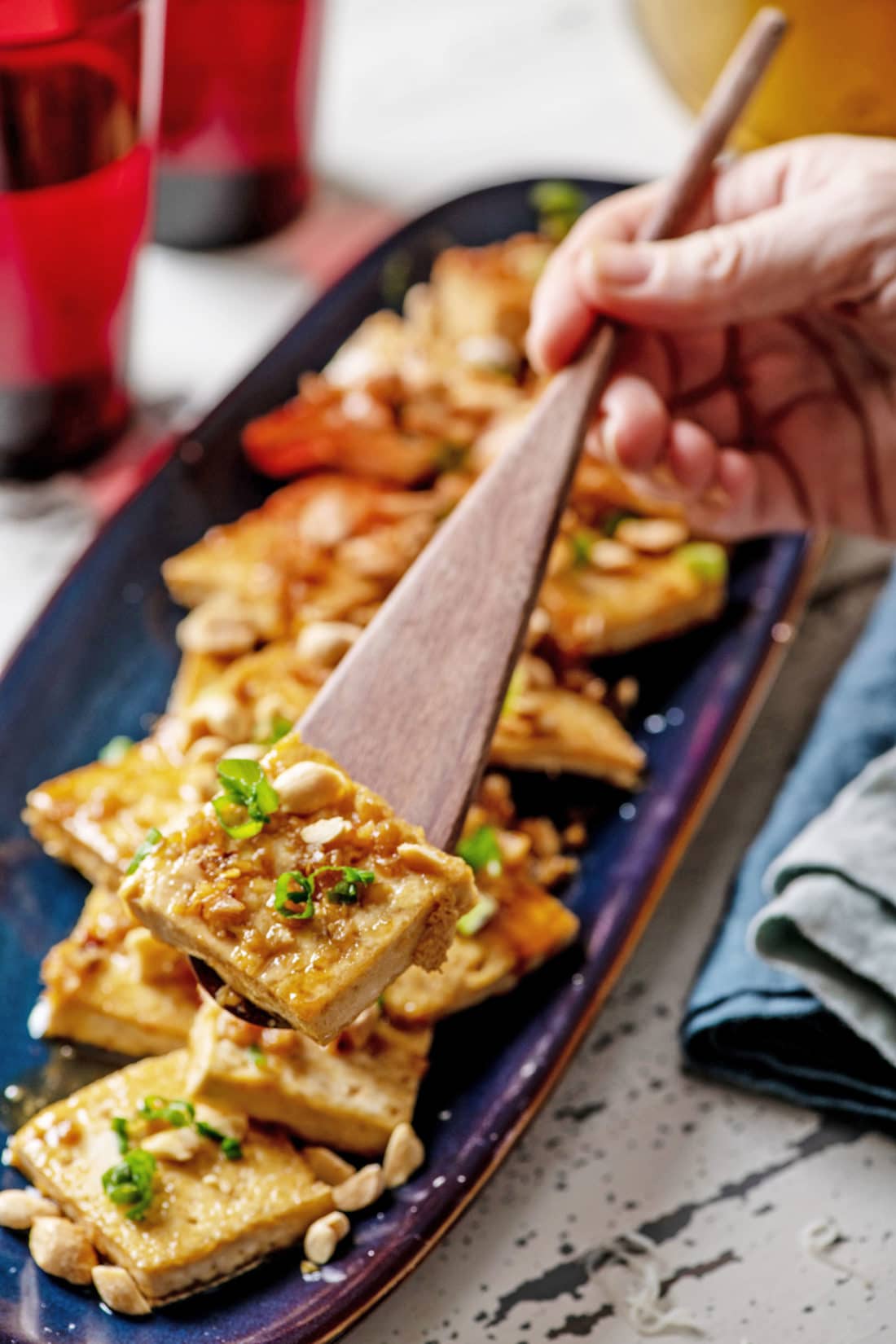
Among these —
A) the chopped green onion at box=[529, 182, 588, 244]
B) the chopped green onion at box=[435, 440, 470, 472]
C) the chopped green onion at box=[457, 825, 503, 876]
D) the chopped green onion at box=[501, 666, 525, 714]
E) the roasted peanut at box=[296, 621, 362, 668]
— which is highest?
the chopped green onion at box=[529, 182, 588, 244]

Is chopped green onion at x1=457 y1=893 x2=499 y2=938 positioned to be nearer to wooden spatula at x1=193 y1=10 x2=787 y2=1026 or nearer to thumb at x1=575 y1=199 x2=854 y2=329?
wooden spatula at x1=193 y1=10 x2=787 y2=1026

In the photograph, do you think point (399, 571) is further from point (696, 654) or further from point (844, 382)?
point (844, 382)

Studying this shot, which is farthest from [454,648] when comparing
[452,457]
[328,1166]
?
[452,457]

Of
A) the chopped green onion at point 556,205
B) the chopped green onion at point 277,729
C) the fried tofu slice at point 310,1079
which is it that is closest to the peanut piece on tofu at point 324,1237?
the fried tofu slice at point 310,1079

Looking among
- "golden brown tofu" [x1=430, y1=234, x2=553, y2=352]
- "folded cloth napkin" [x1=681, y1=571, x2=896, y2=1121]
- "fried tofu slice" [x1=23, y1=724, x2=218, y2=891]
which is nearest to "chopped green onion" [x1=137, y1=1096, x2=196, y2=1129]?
"fried tofu slice" [x1=23, y1=724, x2=218, y2=891]

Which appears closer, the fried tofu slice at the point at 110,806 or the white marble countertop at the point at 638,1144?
the white marble countertop at the point at 638,1144

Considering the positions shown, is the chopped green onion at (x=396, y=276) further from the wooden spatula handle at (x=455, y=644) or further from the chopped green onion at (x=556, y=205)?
the wooden spatula handle at (x=455, y=644)

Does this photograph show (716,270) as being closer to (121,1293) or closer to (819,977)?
(819,977)

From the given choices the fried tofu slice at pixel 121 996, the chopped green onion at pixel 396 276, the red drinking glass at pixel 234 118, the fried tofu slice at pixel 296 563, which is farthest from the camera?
the chopped green onion at pixel 396 276

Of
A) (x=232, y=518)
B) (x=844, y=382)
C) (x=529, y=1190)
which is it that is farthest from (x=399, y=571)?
(x=529, y=1190)
